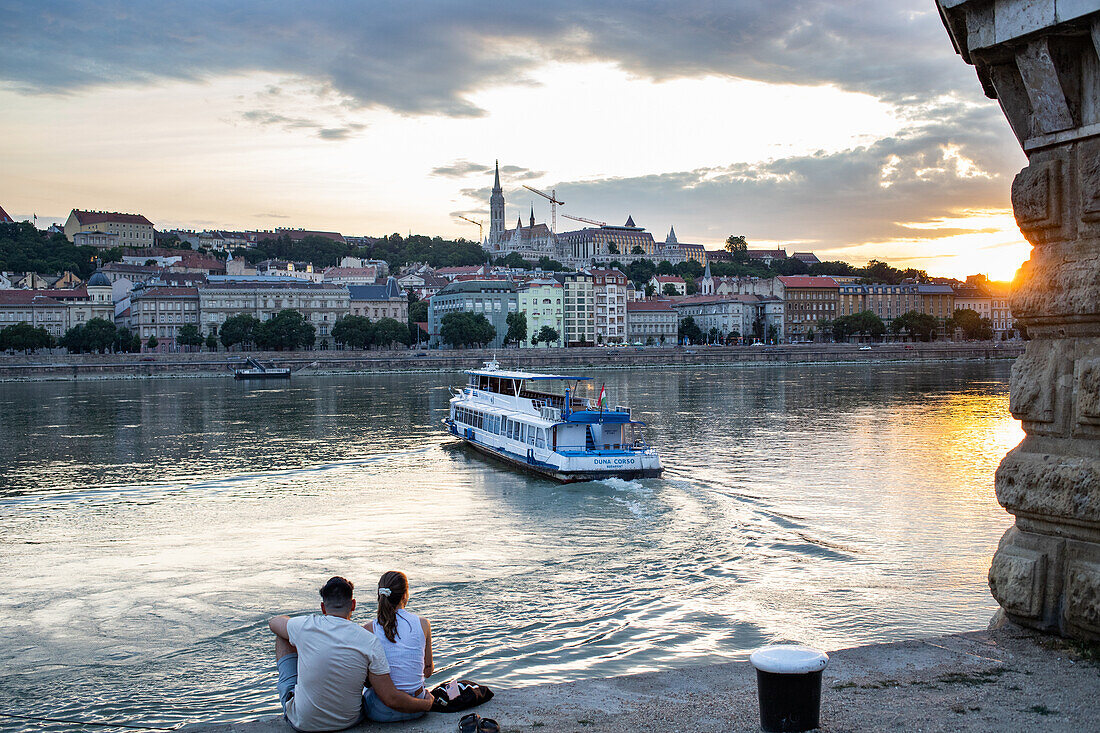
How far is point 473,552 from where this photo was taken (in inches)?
619

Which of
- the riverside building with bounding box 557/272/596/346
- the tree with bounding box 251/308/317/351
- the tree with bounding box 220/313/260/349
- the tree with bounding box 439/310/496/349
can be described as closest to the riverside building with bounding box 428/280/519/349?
the riverside building with bounding box 557/272/596/346

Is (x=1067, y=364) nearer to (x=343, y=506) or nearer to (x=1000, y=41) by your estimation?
(x=1000, y=41)

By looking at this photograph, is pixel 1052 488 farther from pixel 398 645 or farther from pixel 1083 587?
pixel 398 645

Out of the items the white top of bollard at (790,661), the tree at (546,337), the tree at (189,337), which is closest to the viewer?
the white top of bollard at (790,661)

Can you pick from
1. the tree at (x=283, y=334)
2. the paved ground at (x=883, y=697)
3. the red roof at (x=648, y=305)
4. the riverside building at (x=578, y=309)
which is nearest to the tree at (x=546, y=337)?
the riverside building at (x=578, y=309)

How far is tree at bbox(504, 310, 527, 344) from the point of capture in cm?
12231

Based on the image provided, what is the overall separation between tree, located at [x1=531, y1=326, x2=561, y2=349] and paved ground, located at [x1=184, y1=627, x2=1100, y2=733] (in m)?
122

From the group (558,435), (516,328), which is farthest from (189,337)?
(558,435)

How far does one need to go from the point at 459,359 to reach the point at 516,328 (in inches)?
946

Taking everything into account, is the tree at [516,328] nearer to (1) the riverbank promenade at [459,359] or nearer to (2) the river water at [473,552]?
(1) the riverbank promenade at [459,359]

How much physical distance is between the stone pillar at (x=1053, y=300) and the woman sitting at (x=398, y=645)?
4109mm

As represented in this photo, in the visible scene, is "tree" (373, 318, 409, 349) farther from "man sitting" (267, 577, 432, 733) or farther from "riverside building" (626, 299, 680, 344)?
"man sitting" (267, 577, 432, 733)

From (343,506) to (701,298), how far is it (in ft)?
458

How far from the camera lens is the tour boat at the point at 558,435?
23469mm
